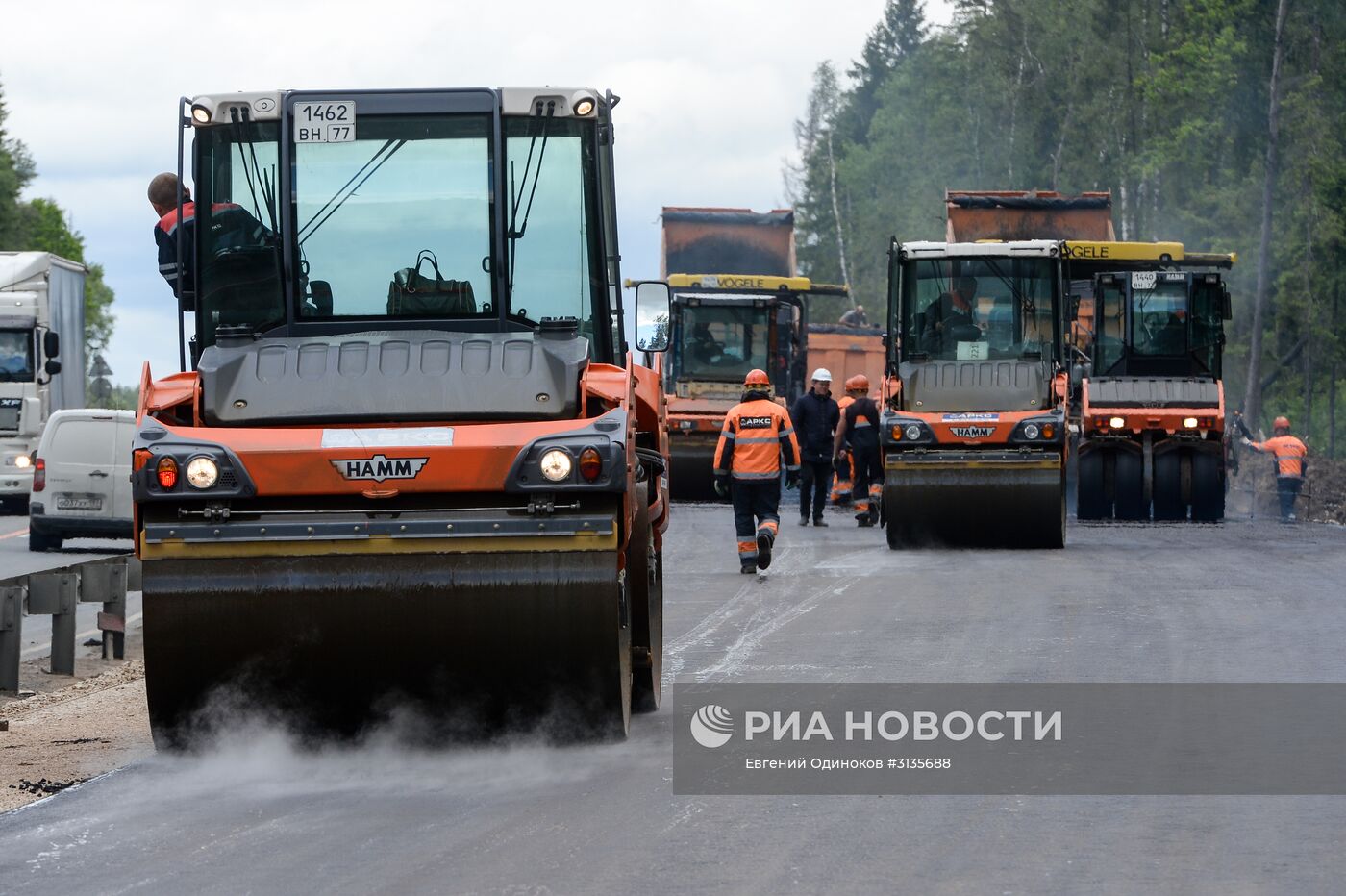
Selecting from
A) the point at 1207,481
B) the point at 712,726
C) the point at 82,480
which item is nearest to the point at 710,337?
the point at 1207,481

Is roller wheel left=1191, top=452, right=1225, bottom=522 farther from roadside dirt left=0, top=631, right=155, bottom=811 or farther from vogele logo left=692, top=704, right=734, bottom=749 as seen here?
vogele logo left=692, top=704, right=734, bottom=749

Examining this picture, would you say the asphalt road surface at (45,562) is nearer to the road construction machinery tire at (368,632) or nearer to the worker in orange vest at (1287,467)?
the road construction machinery tire at (368,632)

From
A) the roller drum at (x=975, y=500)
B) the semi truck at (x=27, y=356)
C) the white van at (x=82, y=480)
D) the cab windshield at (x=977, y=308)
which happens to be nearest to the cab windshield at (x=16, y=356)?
the semi truck at (x=27, y=356)

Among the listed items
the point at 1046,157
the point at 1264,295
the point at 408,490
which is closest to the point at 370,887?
the point at 408,490

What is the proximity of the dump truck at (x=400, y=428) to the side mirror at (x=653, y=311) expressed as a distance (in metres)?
0.29

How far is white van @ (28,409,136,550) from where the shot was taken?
2319 cm

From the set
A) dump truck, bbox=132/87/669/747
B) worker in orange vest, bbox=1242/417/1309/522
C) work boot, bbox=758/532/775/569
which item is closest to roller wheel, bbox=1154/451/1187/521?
worker in orange vest, bbox=1242/417/1309/522

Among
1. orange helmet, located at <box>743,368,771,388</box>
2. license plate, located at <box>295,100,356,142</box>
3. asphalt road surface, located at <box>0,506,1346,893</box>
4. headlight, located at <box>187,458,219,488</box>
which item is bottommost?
asphalt road surface, located at <box>0,506,1346,893</box>

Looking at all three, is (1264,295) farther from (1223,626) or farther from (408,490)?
(408,490)

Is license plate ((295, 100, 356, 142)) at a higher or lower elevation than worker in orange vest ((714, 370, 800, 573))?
higher

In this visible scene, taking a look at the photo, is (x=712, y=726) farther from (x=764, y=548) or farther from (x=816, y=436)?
(x=816, y=436)

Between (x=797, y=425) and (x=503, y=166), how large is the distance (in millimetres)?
15313

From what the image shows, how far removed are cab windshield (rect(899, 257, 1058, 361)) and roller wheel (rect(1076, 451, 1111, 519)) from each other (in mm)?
5856

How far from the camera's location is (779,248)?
3394 centimetres
